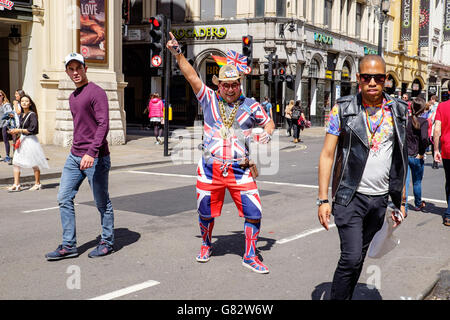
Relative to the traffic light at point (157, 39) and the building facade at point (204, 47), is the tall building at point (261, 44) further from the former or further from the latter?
the traffic light at point (157, 39)

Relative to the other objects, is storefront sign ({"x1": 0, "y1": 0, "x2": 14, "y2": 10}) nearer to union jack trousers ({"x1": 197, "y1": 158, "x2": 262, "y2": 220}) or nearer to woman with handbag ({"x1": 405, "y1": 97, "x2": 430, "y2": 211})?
woman with handbag ({"x1": 405, "y1": 97, "x2": 430, "y2": 211})

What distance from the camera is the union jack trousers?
4973mm

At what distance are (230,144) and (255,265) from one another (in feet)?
3.88

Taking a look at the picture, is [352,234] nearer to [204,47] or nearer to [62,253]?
[62,253]

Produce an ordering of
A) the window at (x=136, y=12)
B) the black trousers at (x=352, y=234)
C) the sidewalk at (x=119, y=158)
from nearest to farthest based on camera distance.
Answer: the black trousers at (x=352, y=234) < the sidewalk at (x=119, y=158) < the window at (x=136, y=12)

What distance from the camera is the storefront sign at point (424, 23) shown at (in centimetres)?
4809

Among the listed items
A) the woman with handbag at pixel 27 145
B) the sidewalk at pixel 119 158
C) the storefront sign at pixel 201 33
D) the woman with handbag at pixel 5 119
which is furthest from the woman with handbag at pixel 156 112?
the storefront sign at pixel 201 33

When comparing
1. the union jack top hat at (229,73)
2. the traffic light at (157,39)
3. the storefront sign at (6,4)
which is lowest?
the union jack top hat at (229,73)

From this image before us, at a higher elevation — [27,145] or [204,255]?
[27,145]

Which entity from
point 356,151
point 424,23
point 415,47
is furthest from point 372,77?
point 424,23

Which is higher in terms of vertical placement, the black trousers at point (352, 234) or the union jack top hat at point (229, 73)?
the union jack top hat at point (229, 73)

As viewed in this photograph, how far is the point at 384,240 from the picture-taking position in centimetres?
382
